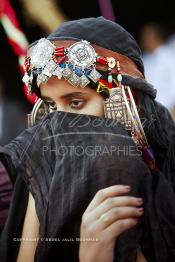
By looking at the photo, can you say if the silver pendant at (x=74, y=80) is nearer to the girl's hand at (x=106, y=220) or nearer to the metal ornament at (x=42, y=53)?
the metal ornament at (x=42, y=53)

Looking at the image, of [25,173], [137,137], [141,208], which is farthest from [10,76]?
[141,208]

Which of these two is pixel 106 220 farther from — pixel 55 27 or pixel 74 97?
pixel 55 27

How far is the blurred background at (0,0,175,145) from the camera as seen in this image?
135 centimetres

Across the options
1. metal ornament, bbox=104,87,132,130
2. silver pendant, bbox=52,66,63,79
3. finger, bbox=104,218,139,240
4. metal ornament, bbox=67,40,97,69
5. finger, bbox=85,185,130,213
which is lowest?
finger, bbox=104,218,139,240

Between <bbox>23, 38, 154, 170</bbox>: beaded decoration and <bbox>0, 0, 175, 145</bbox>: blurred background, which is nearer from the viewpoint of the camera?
<bbox>23, 38, 154, 170</bbox>: beaded decoration

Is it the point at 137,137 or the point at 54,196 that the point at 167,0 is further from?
the point at 54,196

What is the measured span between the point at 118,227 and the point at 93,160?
18 cm

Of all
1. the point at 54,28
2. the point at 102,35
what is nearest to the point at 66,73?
the point at 102,35

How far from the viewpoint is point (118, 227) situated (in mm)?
1191

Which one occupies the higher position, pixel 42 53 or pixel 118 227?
pixel 42 53

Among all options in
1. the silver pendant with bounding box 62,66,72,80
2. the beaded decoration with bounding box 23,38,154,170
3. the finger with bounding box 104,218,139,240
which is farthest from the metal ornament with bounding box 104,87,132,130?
the finger with bounding box 104,218,139,240

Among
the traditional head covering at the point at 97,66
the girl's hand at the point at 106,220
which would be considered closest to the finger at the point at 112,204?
the girl's hand at the point at 106,220

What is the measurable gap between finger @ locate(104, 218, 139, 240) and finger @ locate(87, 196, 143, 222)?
4 centimetres

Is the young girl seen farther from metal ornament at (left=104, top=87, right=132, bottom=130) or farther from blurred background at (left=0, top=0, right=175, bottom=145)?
blurred background at (left=0, top=0, right=175, bottom=145)
